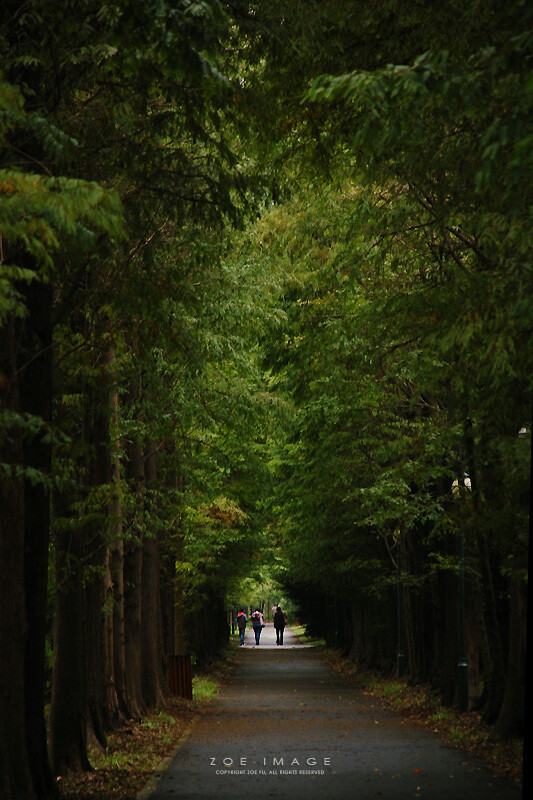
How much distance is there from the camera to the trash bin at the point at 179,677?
25.0 meters

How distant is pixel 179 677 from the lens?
25047 mm

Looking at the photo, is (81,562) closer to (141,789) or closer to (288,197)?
(141,789)

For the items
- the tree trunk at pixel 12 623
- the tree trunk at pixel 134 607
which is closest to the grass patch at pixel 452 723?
the tree trunk at pixel 134 607

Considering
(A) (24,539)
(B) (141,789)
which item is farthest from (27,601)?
(B) (141,789)

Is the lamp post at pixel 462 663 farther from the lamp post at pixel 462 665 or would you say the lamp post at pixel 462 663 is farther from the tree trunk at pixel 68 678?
the tree trunk at pixel 68 678

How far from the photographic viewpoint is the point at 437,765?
44.6ft

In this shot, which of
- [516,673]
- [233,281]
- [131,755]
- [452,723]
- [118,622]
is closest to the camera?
[131,755]

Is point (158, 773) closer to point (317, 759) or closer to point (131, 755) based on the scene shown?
point (131, 755)

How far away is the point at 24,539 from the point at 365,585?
24998 millimetres

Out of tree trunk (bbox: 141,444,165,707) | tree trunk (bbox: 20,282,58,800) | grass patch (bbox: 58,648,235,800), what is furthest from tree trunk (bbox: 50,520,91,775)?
tree trunk (bbox: 141,444,165,707)

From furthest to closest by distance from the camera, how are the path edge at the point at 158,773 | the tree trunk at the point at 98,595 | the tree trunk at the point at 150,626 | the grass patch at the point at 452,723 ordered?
1. the tree trunk at the point at 150,626
2. the tree trunk at the point at 98,595
3. the grass patch at the point at 452,723
4. the path edge at the point at 158,773

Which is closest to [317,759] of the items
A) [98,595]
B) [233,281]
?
[98,595]

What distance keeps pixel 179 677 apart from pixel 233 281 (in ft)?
39.0

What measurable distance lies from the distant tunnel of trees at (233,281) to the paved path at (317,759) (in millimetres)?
1398
